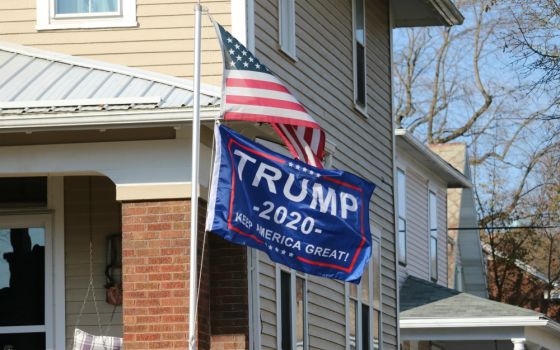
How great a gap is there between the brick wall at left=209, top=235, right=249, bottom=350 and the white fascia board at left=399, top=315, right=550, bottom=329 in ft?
39.3

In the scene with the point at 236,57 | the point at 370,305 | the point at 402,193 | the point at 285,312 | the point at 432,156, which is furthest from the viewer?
the point at 432,156

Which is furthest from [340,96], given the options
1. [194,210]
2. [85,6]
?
[194,210]

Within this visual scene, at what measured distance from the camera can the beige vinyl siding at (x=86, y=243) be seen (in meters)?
14.3

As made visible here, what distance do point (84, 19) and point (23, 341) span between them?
3493mm

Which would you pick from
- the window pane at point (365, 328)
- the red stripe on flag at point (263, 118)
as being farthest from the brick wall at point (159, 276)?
the window pane at point (365, 328)

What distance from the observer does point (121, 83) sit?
12953 millimetres

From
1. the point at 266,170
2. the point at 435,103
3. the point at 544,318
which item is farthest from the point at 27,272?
the point at 435,103

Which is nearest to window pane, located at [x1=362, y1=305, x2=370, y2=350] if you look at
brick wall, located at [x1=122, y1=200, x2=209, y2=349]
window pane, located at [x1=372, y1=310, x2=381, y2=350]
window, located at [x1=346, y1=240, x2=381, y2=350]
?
window, located at [x1=346, y1=240, x2=381, y2=350]

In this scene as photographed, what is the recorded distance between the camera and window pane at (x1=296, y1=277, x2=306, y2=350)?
15.7 m

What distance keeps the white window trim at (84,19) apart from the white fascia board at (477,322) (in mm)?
12190

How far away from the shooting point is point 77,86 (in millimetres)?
12789

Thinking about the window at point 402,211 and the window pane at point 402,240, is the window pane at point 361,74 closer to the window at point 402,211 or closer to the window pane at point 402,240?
the window at point 402,211

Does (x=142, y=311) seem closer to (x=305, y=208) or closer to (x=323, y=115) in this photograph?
(x=305, y=208)

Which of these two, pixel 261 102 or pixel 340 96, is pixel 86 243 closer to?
pixel 261 102
